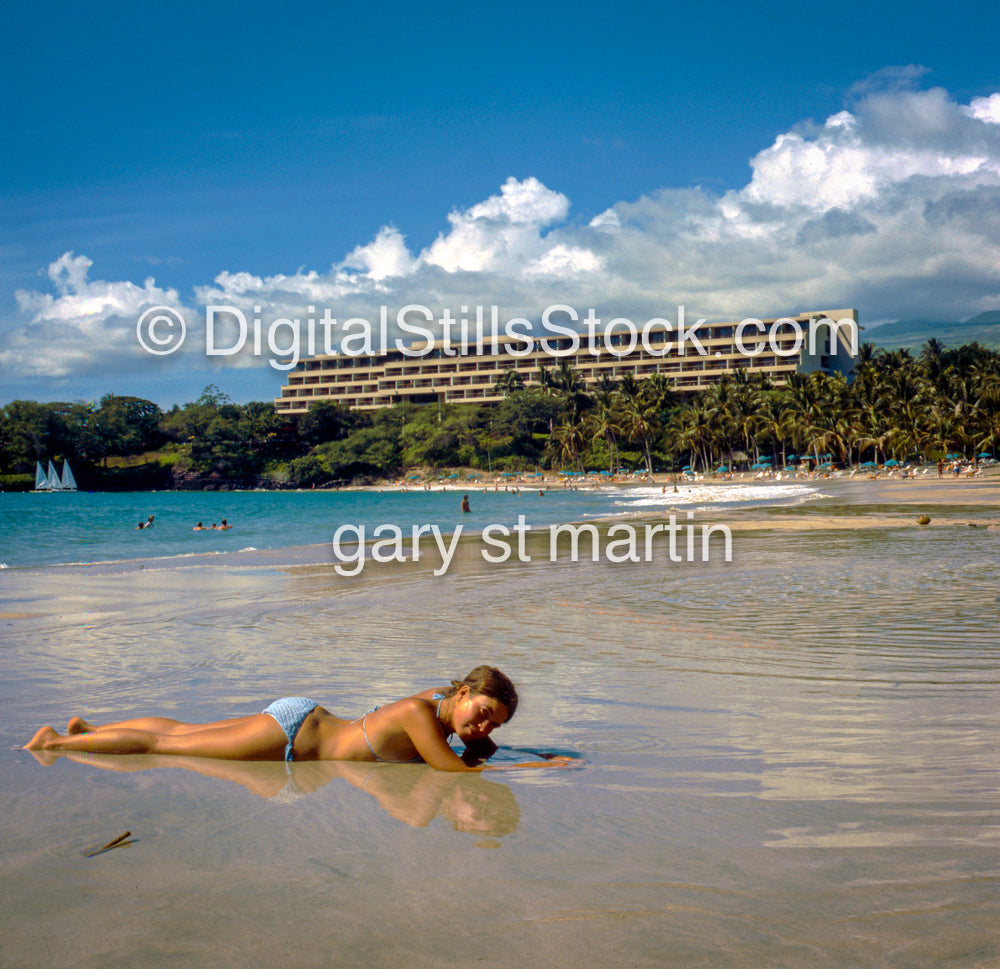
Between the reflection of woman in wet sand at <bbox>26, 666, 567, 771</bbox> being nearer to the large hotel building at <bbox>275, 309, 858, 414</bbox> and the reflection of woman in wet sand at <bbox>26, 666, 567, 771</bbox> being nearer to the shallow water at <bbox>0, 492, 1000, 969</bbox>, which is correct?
the shallow water at <bbox>0, 492, 1000, 969</bbox>

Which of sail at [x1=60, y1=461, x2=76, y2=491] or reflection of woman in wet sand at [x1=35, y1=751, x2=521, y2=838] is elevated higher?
sail at [x1=60, y1=461, x2=76, y2=491]

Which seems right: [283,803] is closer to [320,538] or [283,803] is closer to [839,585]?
[839,585]

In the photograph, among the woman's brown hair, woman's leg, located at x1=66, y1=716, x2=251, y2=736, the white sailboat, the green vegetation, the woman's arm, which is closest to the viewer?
the woman's brown hair

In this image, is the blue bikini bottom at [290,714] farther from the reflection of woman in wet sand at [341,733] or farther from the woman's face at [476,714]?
the woman's face at [476,714]

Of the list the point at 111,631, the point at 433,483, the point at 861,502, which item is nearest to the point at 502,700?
the point at 111,631

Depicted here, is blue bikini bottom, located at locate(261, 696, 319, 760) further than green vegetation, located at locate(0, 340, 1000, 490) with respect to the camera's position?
No

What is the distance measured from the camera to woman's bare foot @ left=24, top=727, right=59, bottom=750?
5.09 meters

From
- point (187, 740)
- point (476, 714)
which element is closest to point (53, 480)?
point (187, 740)

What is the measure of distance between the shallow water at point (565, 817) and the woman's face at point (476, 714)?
0.26m

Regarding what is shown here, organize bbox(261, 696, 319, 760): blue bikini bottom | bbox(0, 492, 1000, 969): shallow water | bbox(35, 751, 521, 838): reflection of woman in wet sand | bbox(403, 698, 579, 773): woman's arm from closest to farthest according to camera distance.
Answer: bbox(0, 492, 1000, 969): shallow water, bbox(35, 751, 521, 838): reflection of woman in wet sand, bbox(403, 698, 579, 773): woman's arm, bbox(261, 696, 319, 760): blue bikini bottom

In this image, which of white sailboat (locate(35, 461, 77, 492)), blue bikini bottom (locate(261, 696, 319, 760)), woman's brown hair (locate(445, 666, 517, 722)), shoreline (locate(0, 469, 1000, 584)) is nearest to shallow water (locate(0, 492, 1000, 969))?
blue bikini bottom (locate(261, 696, 319, 760))

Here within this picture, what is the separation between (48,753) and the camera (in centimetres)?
503

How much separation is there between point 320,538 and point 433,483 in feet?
288

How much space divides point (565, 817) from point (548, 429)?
124 metres
